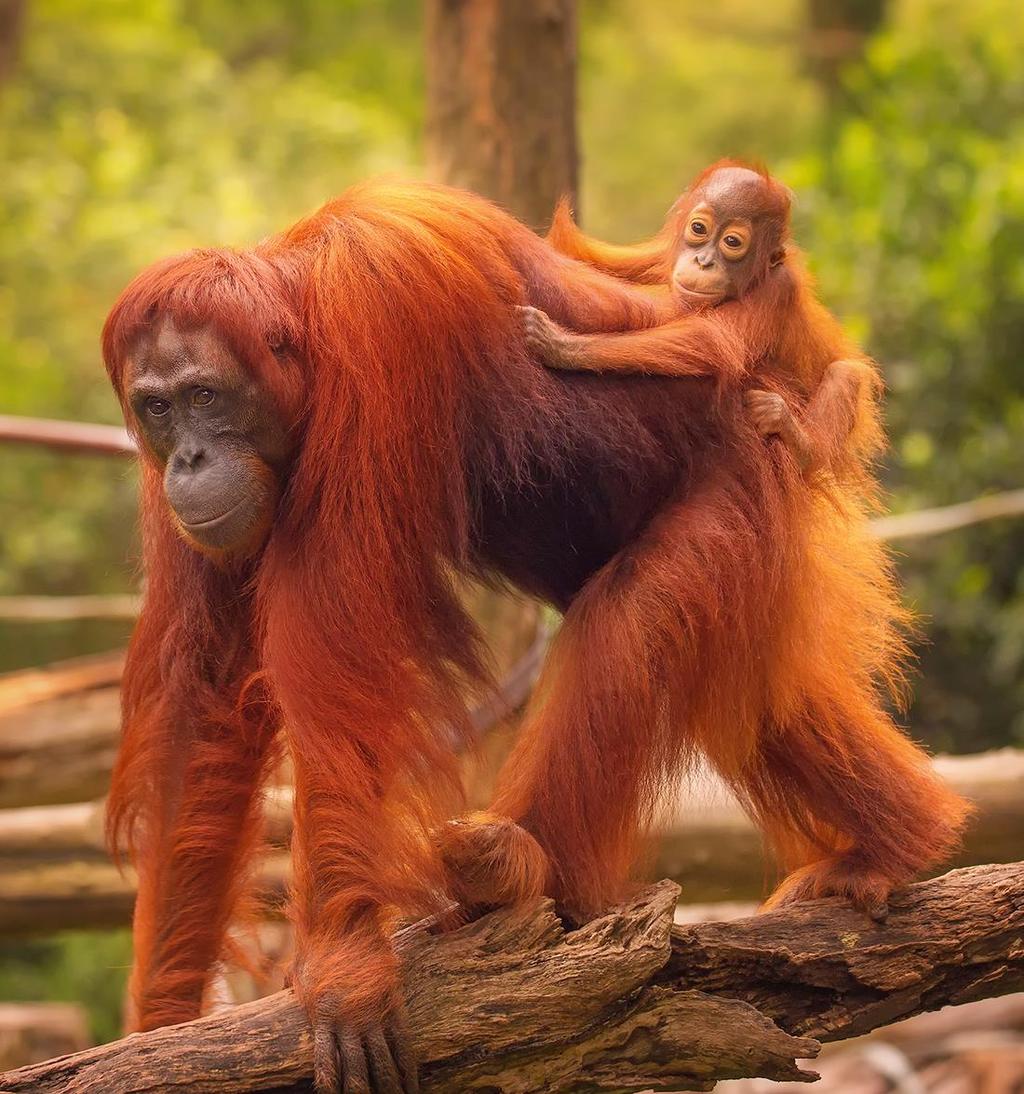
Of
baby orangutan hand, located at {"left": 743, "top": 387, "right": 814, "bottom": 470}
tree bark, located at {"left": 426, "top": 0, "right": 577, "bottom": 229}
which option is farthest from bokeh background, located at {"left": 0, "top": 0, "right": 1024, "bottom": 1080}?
baby orangutan hand, located at {"left": 743, "top": 387, "right": 814, "bottom": 470}

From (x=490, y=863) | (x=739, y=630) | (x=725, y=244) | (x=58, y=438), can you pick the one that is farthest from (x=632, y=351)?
(x=58, y=438)

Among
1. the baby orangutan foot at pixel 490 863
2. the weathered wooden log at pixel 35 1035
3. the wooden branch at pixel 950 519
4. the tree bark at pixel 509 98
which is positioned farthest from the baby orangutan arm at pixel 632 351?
the weathered wooden log at pixel 35 1035

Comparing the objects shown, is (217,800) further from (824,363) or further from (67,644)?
(67,644)

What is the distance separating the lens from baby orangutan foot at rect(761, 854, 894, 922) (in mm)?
3175

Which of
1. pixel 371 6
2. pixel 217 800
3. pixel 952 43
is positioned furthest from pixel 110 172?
pixel 217 800

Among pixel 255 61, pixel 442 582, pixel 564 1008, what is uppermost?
pixel 255 61

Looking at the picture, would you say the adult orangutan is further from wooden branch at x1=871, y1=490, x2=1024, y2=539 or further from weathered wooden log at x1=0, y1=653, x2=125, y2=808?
weathered wooden log at x1=0, y1=653, x2=125, y2=808

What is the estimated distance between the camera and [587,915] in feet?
9.89

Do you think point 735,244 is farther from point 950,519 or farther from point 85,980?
point 85,980

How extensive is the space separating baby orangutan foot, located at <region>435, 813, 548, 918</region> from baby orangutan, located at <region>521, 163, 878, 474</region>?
39.9 inches

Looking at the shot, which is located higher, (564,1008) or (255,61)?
(255,61)

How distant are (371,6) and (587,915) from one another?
14235 mm

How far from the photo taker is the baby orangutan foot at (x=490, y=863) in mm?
2832

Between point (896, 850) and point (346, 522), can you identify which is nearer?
point (346, 522)
